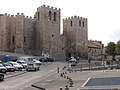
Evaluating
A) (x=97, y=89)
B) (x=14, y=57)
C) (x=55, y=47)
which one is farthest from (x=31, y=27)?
(x=97, y=89)

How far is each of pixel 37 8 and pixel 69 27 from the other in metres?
13.0

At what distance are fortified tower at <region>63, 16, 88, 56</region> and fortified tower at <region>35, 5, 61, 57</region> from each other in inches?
304

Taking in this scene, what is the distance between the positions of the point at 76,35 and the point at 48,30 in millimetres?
12648

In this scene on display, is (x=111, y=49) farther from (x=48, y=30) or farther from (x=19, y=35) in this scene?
(x=19, y=35)

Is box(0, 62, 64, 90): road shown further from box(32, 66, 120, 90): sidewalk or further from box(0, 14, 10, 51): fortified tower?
box(0, 14, 10, 51): fortified tower

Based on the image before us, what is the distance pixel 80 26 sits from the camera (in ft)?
301

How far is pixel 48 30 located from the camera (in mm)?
80000

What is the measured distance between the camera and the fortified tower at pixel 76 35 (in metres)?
89.2

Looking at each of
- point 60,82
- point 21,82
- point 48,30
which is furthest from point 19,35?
point 60,82

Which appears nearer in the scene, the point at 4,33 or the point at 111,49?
the point at 4,33

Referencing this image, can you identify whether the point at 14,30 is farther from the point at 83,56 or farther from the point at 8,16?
the point at 83,56

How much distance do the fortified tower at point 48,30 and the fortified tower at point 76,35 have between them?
7.73m

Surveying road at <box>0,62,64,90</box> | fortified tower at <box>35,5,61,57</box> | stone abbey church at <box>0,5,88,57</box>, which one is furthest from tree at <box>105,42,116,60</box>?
road at <box>0,62,64,90</box>

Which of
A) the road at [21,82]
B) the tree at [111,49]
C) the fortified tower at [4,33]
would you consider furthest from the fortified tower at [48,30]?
the road at [21,82]
